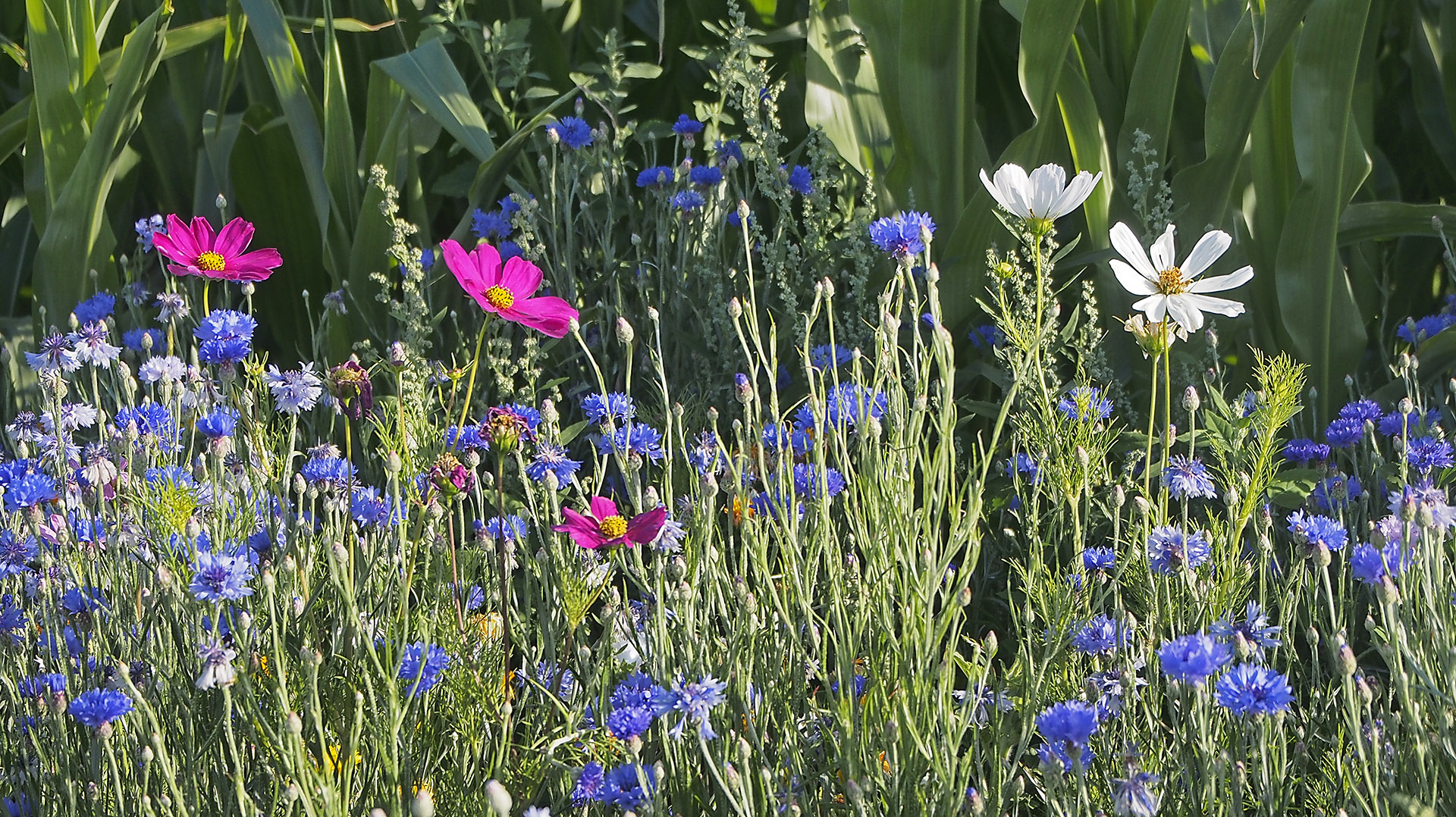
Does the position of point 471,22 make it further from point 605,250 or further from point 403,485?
point 403,485

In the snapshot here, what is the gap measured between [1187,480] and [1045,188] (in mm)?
341

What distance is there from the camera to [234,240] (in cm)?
135

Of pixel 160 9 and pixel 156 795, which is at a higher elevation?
pixel 160 9

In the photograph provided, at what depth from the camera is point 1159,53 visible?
1.70 meters

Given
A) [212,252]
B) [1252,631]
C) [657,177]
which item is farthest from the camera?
[657,177]

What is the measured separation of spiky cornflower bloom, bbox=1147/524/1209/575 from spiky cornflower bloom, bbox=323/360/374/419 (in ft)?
2.29

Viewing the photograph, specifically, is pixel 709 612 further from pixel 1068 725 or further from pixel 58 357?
pixel 58 357

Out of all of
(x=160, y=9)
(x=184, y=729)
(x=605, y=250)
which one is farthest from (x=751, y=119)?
(x=184, y=729)

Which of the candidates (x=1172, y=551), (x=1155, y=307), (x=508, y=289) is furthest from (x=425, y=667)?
(x=1155, y=307)

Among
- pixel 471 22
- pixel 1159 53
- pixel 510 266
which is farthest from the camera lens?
pixel 471 22

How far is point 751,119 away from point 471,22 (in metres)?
0.58

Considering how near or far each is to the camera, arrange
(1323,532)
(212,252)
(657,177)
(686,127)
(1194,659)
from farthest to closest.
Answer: (686,127) < (657,177) < (212,252) < (1323,532) < (1194,659)

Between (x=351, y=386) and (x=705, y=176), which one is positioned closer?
(x=351, y=386)

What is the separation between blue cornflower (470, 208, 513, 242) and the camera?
2000mm
